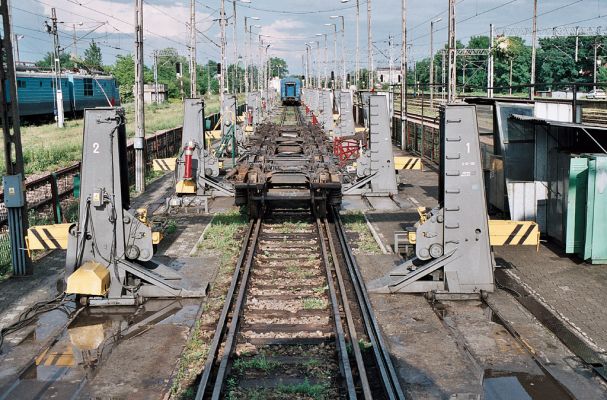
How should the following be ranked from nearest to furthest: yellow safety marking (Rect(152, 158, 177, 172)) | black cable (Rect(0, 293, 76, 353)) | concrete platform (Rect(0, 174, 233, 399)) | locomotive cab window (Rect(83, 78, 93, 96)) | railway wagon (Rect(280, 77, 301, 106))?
concrete platform (Rect(0, 174, 233, 399)) < black cable (Rect(0, 293, 76, 353)) < yellow safety marking (Rect(152, 158, 177, 172)) < locomotive cab window (Rect(83, 78, 93, 96)) < railway wagon (Rect(280, 77, 301, 106))

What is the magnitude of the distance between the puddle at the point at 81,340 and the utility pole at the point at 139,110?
10916 millimetres

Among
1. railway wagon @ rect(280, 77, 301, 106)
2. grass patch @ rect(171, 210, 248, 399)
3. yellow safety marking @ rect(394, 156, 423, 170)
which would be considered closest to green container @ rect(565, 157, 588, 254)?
grass patch @ rect(171, 210, 248, 399)

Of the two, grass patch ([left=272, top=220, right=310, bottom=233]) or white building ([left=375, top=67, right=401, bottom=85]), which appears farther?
white building ([left=375, top=67, right=401, bottom=85])

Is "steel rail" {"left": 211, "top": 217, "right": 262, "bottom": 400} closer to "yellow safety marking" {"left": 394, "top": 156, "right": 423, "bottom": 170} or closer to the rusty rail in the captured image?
the rusty rail

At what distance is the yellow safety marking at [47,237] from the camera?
9695 mm

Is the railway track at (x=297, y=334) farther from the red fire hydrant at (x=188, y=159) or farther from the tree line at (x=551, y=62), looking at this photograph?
the tree line at (x=551, y=62)

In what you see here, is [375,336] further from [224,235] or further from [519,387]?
[224,235]

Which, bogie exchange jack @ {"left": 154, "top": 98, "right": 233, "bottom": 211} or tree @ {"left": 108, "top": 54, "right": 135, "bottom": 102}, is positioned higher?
tree @ {"left": 108, "top": 54, "right": 135, "bottom": 102}

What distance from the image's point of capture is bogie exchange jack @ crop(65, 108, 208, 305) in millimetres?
9172

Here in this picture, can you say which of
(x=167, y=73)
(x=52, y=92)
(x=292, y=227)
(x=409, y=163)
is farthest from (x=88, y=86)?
(x=167, y=73)

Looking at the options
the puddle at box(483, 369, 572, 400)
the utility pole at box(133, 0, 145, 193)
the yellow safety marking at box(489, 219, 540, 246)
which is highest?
the utility pole at box(133, 0, 145, 193)

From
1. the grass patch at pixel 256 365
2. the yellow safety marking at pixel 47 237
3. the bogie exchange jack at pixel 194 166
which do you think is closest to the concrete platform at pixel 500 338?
the grass patch at pixel 256 365

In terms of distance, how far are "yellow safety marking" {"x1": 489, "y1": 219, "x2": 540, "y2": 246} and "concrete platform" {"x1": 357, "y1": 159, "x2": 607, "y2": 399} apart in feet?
2.47

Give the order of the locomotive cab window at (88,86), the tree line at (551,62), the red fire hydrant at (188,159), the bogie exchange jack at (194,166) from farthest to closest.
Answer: the tree line at (551,62) → the locomotive cab window at (88,86) → the bogie exchange jack at (194,166) → the red fire hydrant at (188,159)
